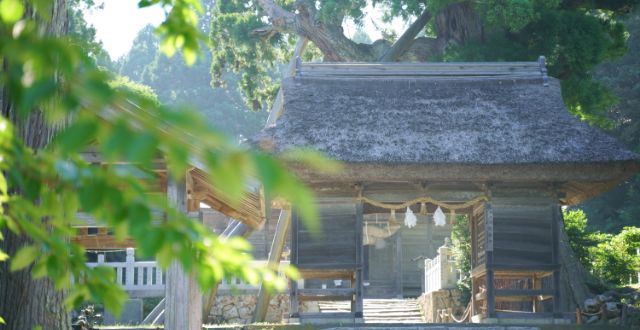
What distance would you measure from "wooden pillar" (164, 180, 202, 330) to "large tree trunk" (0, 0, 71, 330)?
2783mm

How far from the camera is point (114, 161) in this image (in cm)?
313

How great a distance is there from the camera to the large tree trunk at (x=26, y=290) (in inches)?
315

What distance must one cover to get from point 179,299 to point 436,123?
7.69 metres

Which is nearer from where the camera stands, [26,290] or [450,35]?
[26,290]

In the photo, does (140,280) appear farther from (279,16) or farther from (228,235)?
(279,16)

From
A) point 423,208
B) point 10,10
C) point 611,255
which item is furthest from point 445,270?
point 10,10

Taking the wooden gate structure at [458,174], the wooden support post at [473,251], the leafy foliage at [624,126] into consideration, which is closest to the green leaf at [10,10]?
the wooden gate structure at [458,174]

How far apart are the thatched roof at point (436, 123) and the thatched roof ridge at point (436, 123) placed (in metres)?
0.02

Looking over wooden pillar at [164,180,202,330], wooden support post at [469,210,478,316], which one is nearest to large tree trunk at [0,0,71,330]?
wooden pillar at [164,180,202,330]

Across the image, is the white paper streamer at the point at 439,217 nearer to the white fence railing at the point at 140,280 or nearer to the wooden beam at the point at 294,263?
the wooden beam at the point at 294,263

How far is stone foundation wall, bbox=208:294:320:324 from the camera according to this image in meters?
23.3

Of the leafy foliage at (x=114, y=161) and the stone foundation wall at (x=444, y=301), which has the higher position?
the stone foundation wall at (x=444, y=301)

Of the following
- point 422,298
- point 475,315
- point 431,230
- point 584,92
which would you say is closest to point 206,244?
point 475,315

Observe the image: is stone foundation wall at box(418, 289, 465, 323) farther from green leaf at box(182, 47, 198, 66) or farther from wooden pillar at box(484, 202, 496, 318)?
green leaf at box(182, 47, 198, 66)
